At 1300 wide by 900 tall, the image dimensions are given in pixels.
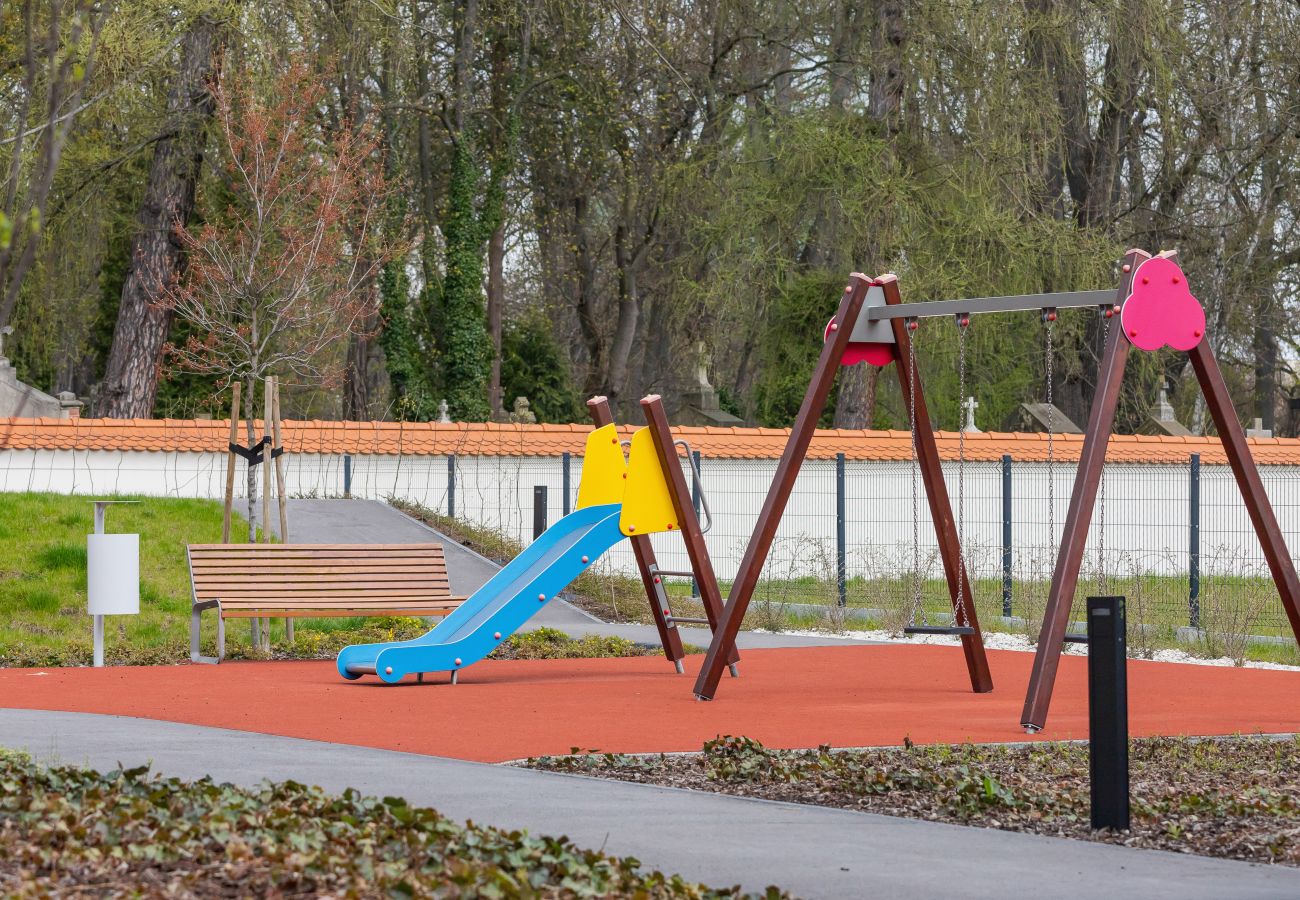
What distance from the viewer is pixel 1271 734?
8.91 meters

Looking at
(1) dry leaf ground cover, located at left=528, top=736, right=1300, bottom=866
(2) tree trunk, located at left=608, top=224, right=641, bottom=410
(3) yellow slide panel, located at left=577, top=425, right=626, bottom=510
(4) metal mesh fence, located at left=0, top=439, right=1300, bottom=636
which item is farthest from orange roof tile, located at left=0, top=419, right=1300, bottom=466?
(2) tree trunk, located at left=608, top=224, right=641, bottom=410

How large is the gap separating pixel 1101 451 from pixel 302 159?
22.4 meters

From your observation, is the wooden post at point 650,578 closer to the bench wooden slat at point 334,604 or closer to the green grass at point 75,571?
the bench wooden slat at point 334,604

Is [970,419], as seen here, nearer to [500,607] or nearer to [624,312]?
[624,312]

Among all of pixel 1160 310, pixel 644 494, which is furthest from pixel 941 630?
pixel 644 494

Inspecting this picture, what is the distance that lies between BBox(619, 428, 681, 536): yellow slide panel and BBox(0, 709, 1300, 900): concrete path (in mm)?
4520

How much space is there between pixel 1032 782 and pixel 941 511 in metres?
4.38

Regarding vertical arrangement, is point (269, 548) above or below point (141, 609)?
above

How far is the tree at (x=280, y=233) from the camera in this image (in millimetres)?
26875

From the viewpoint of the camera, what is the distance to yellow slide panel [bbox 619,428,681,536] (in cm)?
1211

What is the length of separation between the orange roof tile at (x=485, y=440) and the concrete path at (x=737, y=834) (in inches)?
585

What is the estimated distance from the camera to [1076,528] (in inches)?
366

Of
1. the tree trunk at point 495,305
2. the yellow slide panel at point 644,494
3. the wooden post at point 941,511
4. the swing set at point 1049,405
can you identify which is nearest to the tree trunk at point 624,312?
the tree trunk at point 495,305

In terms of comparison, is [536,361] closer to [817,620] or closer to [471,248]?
[471,248]
